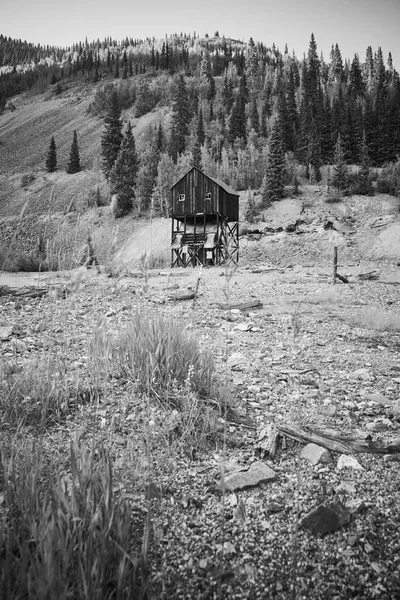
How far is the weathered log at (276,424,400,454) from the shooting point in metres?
2.26

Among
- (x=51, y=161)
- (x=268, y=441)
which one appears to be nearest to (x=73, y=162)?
(x=51, y=161)

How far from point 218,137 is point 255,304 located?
180ft

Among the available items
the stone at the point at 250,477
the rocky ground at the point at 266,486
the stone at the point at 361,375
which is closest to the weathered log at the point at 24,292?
the rocky ground at the point at 266,486

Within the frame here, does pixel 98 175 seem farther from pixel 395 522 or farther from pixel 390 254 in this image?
pixel 395 522

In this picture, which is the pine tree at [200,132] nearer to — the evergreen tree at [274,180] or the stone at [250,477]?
the evergreen tree at [274,180]

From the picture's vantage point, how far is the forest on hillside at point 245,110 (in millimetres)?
45219

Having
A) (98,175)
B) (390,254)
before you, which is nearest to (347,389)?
(390,254)

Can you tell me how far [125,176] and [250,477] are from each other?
45.3 m

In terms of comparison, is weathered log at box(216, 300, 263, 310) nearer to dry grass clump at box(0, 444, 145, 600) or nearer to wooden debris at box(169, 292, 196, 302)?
wooden debris at box(169, 292, 196, 302)

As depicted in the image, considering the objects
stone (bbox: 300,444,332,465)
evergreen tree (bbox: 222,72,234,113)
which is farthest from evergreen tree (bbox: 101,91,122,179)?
stone (bbox: 300,444,332,465)

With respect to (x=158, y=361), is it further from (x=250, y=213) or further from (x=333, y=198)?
(x=333, y=198)

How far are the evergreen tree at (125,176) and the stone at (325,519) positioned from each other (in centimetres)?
4256

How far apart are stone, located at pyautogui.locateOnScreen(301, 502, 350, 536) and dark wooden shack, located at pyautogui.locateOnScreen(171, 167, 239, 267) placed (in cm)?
2679

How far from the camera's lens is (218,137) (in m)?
55.6
